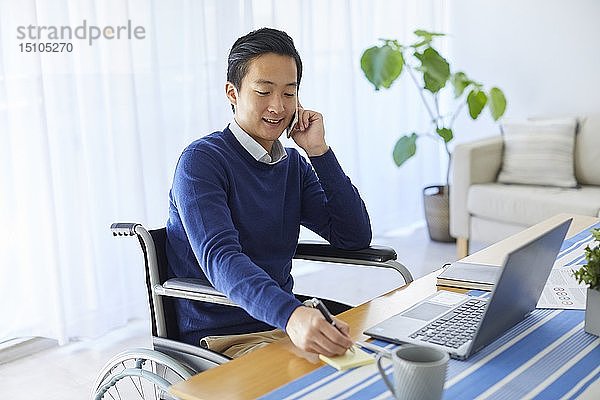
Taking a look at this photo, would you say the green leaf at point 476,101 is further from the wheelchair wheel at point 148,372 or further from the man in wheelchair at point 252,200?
the wheelchair wheel at point 148,372

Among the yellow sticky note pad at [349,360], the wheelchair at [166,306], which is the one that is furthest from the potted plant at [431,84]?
the yellow sticky note pad at [349,360]

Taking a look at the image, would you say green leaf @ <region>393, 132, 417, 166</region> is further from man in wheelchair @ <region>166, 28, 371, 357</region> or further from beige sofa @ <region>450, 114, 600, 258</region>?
man in wheelchair @ <region>166, 28, 371, 357</region>

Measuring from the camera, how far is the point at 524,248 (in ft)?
4.33

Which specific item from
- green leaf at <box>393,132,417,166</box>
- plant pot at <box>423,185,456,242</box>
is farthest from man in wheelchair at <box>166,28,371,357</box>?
plant pot at <box>423,185,456,242</box>

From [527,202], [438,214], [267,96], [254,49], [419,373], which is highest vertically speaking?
[254,49]

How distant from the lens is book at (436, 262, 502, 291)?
5.90 feet

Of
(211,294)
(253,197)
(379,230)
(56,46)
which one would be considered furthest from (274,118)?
(379,230)

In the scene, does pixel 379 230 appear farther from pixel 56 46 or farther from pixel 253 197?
pixel 253 197

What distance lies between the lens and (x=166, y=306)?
6.25 ft

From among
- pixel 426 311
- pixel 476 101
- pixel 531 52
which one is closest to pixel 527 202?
pixel 476 101

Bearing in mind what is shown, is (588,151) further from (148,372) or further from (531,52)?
(148,372)

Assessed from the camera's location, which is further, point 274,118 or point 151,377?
point 274,118

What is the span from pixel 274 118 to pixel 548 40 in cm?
328

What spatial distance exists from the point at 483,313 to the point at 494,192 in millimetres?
2812
